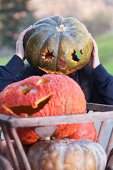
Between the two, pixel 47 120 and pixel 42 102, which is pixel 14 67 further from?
pixel 47 120

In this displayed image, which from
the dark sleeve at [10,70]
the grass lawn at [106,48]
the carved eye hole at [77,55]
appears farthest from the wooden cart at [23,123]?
the grass lawn at [106,48]

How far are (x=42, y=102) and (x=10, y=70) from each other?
2.76 feet

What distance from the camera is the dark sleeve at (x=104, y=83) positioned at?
11.6ft

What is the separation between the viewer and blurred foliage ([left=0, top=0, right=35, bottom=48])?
3350cm

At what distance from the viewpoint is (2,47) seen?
107 ft

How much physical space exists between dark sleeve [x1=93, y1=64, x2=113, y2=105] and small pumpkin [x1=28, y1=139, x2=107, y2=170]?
2.95ft

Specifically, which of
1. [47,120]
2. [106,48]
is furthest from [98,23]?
[47,120]

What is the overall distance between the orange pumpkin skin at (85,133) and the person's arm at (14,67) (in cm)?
67

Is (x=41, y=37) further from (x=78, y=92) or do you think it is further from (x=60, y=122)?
(x=60, y=122)

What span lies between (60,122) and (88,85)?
1.30 m

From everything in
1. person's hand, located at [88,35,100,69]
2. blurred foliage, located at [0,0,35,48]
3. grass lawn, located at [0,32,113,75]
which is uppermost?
blurred foliage, located at [0,0,35,48]

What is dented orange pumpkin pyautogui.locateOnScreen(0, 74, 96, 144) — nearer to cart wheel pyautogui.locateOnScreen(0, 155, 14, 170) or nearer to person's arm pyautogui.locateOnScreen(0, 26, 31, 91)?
cart wheel pyautogui.locateOnScreen(0, 155, 14, 170)

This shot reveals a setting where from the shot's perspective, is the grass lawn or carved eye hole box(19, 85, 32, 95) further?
the grass lawn

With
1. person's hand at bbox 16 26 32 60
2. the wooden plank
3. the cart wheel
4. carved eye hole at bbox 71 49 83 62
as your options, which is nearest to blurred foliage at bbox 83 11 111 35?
person's hand at bbox 16 26 32 60
